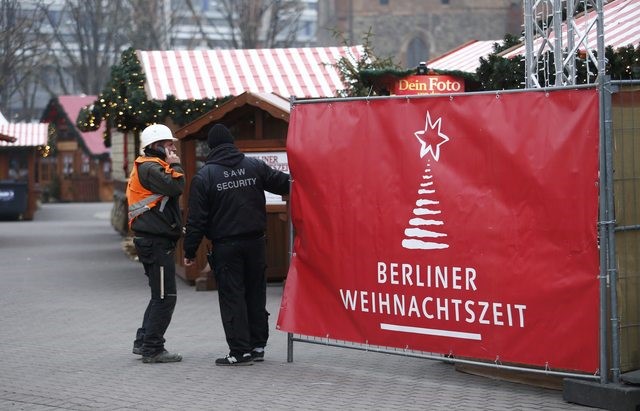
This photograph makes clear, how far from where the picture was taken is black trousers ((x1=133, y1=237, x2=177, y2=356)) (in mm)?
10141

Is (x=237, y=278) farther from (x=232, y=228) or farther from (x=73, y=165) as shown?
(x=73, y=165)

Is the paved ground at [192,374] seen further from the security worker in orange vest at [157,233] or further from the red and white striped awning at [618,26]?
the red and white striped awning at [618,26]

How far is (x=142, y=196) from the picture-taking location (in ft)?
33.6

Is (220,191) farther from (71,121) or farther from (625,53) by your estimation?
(71,121)

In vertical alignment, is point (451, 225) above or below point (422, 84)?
below

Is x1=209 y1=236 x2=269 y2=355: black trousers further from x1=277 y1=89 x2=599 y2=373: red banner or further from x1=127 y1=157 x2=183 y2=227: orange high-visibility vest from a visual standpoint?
x1=127 y1=157 x2=183 y2=227: orange high-visibility vest

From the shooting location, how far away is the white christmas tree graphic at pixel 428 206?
8734 millimetres

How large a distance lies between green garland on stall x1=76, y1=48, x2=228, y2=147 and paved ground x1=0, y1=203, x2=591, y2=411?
178 inches

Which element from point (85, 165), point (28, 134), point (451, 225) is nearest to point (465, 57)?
point (451, 225)

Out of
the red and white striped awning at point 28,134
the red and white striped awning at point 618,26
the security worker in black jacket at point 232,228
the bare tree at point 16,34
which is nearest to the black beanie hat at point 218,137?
the security worker in black jacket at point 232,228

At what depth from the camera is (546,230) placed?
8.14m

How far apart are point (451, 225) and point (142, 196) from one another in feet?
9.12

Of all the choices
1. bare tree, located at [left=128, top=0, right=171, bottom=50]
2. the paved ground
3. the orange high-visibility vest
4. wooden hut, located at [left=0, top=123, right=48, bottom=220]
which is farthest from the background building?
the orange high-visibility vest

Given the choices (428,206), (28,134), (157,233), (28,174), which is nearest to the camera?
(428,206)
